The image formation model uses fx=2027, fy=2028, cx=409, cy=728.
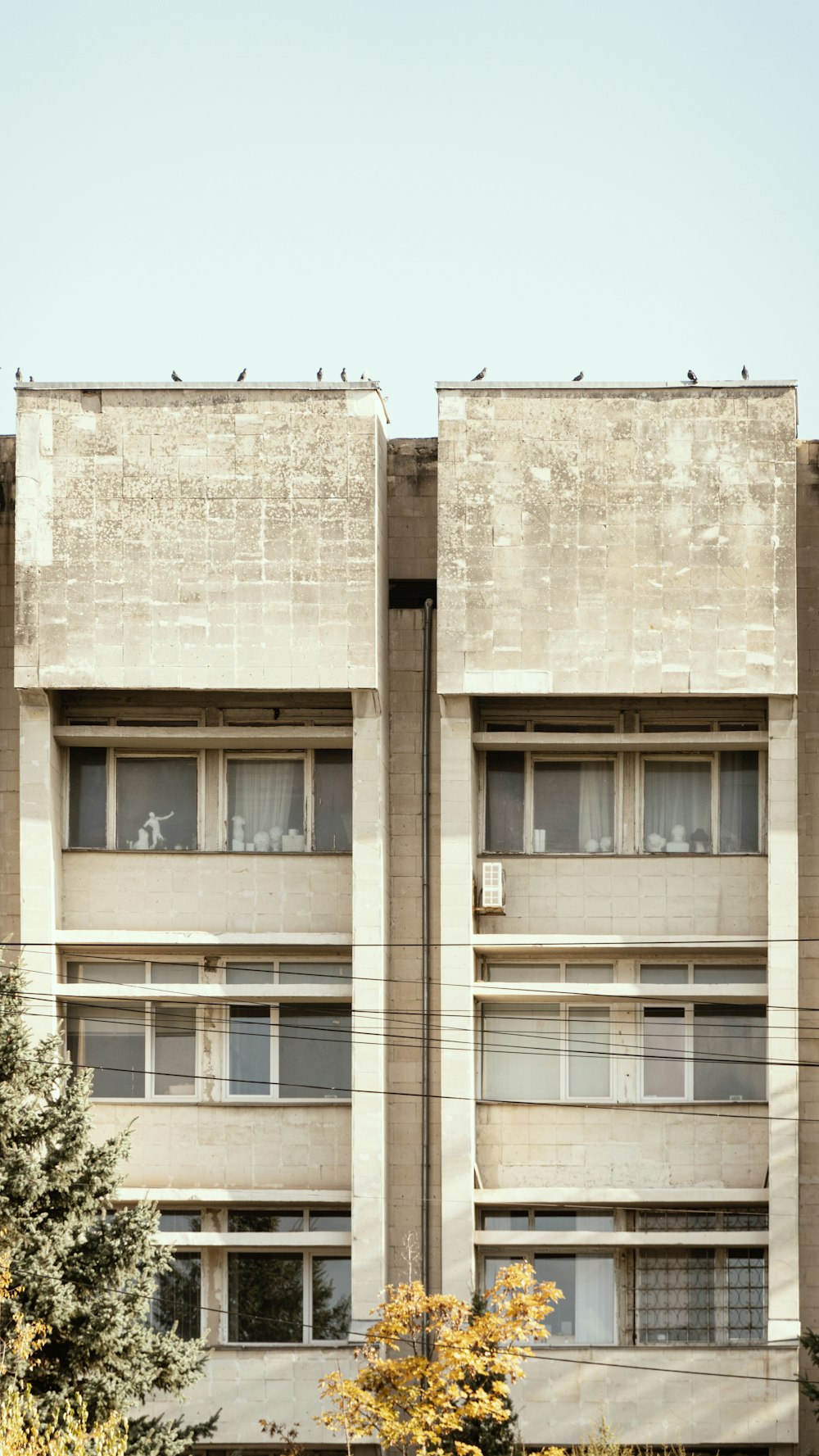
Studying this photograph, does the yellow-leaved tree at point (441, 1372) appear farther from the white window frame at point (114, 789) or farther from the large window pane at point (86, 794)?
the large window pane at point (86, 794)

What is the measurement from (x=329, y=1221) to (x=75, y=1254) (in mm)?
5161

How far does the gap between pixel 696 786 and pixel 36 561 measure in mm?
10622

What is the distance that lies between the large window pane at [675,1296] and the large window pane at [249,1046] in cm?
632

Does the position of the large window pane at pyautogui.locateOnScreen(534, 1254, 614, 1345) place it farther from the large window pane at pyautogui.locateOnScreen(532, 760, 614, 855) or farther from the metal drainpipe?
the large window pane at pyautogui.locateOnScreen(532, 760, 614, 855)

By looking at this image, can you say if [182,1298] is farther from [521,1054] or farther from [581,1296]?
[521,1054]

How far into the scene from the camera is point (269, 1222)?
3025 cm

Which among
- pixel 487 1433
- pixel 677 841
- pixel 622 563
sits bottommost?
pixel 487 1433

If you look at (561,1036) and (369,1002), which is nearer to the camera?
(369,1002)

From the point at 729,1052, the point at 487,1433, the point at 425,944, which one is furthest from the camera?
the point at 729,1052

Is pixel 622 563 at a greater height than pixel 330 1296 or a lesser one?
greater

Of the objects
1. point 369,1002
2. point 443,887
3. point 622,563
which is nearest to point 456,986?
point 369,1002

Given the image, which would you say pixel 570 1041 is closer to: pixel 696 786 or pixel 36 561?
pixel 696 786

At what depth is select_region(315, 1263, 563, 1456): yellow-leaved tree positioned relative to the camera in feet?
83.1

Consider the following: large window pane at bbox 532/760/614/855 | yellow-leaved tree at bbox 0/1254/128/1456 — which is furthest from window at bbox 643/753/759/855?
yellow-leaved tree at bbox 0/1254/128/1456
